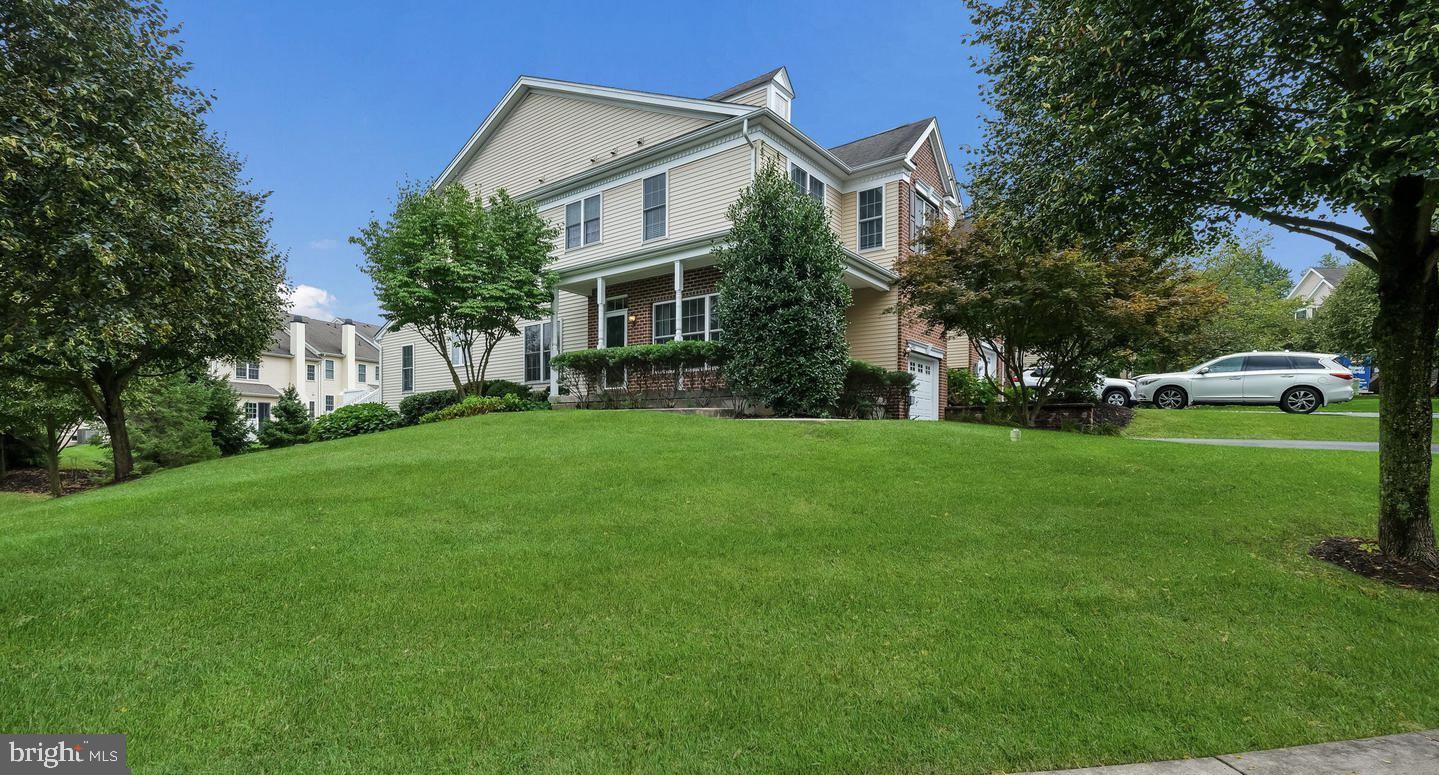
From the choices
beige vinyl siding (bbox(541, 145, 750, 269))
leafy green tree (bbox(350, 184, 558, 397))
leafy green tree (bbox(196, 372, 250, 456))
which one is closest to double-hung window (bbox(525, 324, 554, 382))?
beige vinyl siding (bbox(541, 145, 750, 269))

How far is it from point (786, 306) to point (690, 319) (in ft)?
13.8

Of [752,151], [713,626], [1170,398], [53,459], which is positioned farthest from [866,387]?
[53,459]

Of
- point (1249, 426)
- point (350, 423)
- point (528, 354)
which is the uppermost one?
point (528, 354)

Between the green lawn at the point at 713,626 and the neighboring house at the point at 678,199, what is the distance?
8.65 meters

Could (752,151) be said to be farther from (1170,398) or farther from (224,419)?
(224,419)

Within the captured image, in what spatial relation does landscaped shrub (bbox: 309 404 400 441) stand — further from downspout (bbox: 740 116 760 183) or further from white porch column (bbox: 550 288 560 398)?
downspout (bbox: 740 116 760 183)

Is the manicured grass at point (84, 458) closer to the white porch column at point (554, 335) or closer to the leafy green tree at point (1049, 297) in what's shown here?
the white porch column at point (554, 335)

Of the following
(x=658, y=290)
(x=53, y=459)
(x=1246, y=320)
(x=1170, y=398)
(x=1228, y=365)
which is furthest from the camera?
(x=1246, y=320)

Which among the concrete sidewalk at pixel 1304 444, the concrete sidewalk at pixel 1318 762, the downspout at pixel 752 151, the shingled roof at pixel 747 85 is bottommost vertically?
the concrete sidewalk at pixel 1318 762

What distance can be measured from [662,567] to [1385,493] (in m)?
5.59

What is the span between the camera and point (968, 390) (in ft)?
61.5

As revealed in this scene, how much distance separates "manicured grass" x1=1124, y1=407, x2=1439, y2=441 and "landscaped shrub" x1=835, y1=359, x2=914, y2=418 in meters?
5.17

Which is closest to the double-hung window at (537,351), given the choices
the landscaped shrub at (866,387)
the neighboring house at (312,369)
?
the landscaped shrub at (866,387)

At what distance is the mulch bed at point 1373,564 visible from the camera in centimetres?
434
